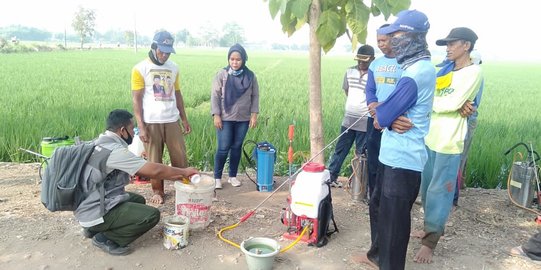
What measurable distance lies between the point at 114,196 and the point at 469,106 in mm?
2734

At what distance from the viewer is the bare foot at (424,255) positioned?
3172 millimetres

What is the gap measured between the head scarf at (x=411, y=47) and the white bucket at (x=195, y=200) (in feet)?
6.03

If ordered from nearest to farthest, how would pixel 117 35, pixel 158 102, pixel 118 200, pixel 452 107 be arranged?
pixel 118 200, pixel 452 107, pixel 158 102, pixel 117 35

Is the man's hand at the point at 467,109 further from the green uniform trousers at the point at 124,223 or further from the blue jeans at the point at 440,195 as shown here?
the green uniform trousers at the point at 124,223

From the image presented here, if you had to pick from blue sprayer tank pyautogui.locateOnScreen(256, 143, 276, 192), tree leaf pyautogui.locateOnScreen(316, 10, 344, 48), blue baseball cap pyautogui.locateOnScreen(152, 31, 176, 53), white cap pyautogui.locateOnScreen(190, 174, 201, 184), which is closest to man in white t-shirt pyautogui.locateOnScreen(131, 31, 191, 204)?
blue baseball cap pyautogui.locateOnScreen(152, 31, 176, 53)

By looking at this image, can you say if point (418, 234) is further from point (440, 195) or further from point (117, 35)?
point (117, 35)

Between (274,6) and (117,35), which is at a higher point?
(117,35)

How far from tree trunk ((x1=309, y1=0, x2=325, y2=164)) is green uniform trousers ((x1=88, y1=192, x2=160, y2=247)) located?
1.65m

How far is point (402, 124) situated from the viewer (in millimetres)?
2488

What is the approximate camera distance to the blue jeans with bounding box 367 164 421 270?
8.36 ft

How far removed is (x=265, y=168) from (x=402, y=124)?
2.31 meters

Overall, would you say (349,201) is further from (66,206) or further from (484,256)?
(66,206)

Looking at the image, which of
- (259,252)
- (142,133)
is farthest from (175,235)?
(142,133)

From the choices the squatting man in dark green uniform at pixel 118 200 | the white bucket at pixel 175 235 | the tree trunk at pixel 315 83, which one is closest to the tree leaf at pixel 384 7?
the tree trunk at pixel 315 83
